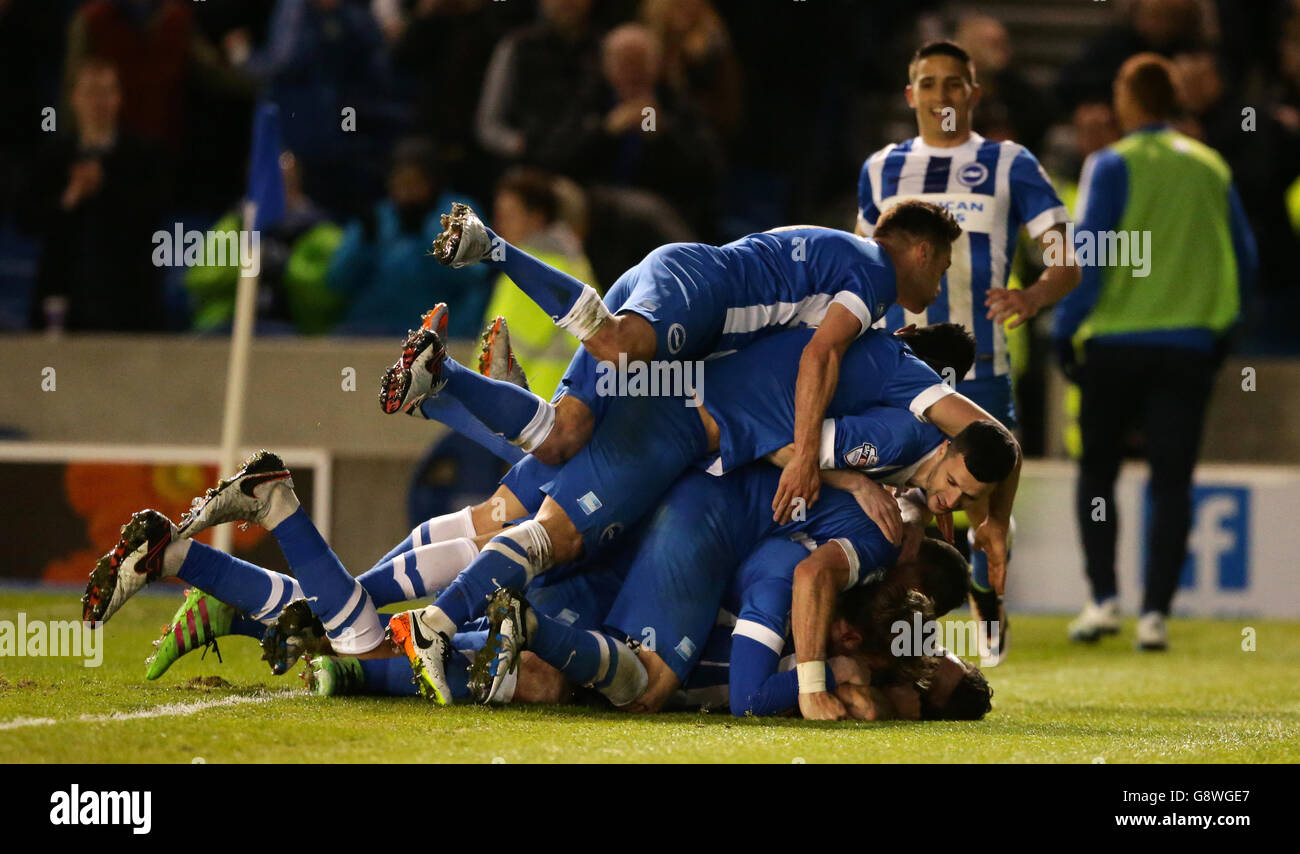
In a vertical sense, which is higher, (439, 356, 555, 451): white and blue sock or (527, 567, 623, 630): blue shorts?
(439, 356, 555, 451): white and blue sock

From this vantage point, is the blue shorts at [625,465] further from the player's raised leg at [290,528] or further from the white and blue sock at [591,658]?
the player's raised leg at [290,528]

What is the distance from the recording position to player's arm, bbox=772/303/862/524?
486 centimetres

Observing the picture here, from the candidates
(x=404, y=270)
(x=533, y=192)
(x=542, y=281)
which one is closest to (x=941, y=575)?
(x=542, y=281)

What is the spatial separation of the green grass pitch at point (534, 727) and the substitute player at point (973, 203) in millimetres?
893

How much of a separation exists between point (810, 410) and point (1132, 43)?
592 centimetres

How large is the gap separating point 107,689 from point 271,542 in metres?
3.72

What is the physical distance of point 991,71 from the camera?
954 cm

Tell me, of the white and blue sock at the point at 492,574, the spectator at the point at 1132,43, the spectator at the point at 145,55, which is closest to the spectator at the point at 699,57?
the spectator at the point at 1132,43

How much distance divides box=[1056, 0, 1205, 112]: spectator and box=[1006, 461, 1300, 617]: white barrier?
246 centimetres

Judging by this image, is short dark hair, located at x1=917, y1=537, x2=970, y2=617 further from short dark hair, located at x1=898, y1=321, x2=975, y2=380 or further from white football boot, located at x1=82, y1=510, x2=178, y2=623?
white football boot, located at x1=82, y1=510, x2=178, y2=623

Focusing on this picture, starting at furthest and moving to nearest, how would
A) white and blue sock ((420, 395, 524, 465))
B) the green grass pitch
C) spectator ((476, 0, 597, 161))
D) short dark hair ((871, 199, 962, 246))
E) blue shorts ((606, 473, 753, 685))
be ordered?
spectator ((476, 0, 597, 161)) → short dark hair ((871, 199, 962, 246)) → white and blue sock ((420, 395, 524, 465)) → blue shorts ((606, 473, 753, 685)) → the green grass pitch

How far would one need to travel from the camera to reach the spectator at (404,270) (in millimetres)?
9602

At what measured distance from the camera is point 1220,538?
8.86 meters

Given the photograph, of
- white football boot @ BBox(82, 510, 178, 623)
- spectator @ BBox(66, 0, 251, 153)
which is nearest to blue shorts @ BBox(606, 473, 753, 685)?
white football boot @ BBox(82, 510, 178, 623)
